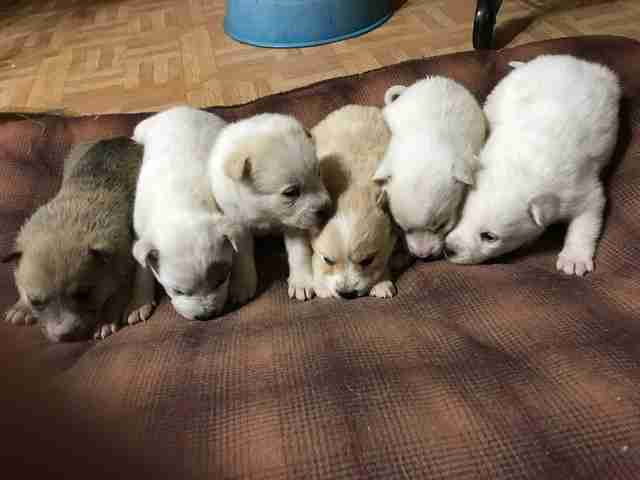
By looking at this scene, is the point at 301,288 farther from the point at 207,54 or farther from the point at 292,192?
the point at 207,54

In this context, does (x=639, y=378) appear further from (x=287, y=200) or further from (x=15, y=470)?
(x=15, y=470)

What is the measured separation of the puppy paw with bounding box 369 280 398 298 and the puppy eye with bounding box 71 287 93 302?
119 cm

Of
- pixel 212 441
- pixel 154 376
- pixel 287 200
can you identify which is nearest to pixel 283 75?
pixel 287 200

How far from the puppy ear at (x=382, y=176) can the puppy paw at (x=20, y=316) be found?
1.61 metres

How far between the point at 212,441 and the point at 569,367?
44.8 inches

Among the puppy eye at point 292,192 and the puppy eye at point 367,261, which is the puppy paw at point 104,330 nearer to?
the puppy eye at point 292,192

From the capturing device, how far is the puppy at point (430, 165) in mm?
2334

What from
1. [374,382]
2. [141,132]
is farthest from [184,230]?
[141,132]

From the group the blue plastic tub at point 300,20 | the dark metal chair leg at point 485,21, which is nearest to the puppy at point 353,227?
the dark metal chair leg at point 485,21

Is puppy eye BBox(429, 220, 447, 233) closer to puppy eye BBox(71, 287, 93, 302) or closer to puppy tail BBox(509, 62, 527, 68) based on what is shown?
puppy tail BBox(509, 62, 527, 68)

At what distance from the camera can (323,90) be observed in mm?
3221

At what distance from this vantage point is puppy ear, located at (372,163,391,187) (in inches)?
93.3

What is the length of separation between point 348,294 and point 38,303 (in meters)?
1.27

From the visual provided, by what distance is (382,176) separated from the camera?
2.37 meters
